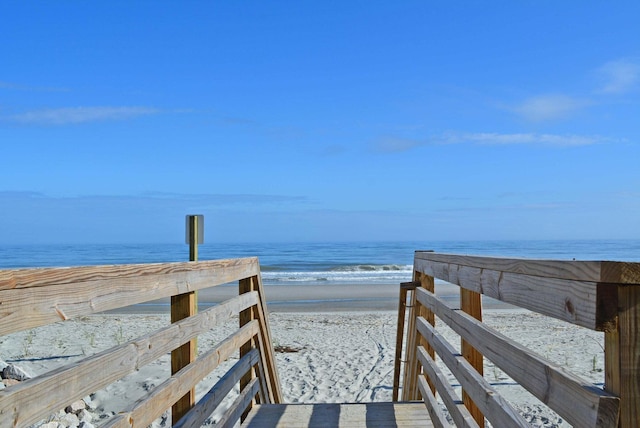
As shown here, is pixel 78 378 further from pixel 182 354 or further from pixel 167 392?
pixel 182 354

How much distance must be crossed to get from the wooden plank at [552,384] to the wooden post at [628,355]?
0.03m

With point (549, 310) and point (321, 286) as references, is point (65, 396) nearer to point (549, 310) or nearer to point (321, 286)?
point (549, 310)

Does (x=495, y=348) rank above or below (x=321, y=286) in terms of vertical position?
above

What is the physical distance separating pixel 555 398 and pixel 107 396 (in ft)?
17.9

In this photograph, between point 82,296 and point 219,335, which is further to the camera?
point 219,335

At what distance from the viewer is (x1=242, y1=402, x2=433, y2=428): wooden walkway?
397 cm

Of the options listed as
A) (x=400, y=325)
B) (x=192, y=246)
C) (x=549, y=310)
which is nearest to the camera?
(x=549, y=310)

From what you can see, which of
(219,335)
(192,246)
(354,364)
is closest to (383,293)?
(219,335)

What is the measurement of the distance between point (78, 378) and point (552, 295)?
130cm

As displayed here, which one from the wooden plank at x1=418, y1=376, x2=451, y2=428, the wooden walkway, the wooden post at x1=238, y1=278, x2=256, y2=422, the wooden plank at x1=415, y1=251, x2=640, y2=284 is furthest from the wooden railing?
the wooden post at x1=238, y1=278, x2=256, y2=422

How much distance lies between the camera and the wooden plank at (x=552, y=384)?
1285mm

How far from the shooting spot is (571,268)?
1.45 meters

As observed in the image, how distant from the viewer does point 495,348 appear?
212cm

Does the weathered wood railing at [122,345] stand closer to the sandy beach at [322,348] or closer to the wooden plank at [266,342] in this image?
the wooden plank at [266,342]
